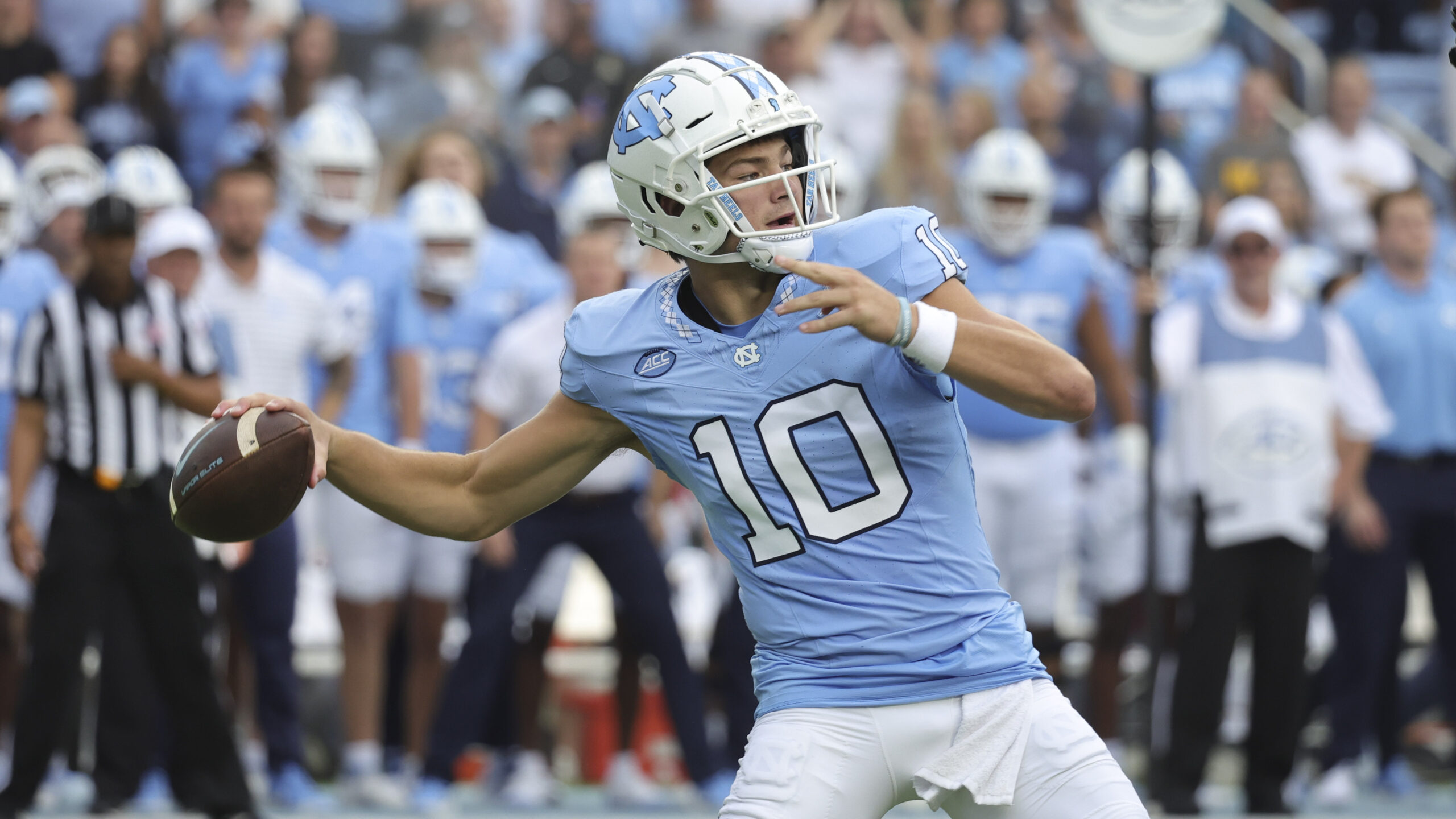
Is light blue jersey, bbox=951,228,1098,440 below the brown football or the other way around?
the other way around

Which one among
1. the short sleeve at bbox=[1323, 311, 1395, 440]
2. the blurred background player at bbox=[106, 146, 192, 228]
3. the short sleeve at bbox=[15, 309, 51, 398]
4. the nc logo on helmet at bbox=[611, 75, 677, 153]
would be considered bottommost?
the short sleeve at bbox=[1323, 311, 1395, 440]

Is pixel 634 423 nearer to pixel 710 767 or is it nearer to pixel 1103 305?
pixel 710 767

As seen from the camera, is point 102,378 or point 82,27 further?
point 82,27

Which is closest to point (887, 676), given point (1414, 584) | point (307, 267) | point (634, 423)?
point (634, 423)

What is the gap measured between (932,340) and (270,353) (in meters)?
4.48

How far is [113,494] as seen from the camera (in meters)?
5.73

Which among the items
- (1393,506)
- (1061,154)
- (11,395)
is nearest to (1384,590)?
(1393,506)

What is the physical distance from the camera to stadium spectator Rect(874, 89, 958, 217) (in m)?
9.48

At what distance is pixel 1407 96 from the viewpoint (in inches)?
468

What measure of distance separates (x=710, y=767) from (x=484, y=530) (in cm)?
333

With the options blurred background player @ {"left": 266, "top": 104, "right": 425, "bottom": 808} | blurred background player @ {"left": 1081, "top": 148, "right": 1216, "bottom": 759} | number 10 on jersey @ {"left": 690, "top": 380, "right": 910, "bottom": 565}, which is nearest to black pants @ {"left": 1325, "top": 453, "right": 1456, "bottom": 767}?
blurred background player @ {"left": 1081, "top": 148, "right": 1216, "bottom": 759}

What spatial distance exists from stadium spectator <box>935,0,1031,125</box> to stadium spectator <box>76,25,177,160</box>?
401 cm

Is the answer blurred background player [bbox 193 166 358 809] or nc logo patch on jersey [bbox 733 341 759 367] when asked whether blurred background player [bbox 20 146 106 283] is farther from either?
nc logo patch on jersey [bbox 733 341 759 367]

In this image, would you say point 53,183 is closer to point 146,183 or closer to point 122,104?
point 146,183
